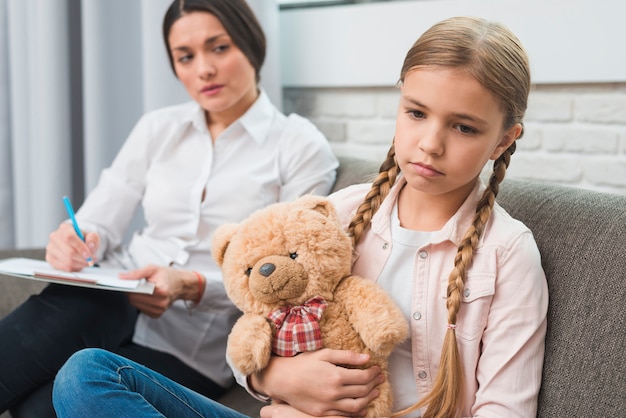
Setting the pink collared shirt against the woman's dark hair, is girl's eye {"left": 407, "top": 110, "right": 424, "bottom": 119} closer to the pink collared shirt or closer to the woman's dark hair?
the pink collared shirt

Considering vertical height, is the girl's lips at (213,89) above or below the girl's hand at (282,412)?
above

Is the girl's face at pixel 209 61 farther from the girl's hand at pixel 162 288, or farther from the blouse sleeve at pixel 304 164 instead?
the girl's hand at pixel 162 288

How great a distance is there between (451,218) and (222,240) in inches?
13.6

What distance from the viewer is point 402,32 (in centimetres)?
175

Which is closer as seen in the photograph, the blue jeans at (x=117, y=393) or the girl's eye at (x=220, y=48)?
the blue jeans at (x=117, y=393)

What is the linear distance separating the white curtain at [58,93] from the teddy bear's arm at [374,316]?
1378 millimetres

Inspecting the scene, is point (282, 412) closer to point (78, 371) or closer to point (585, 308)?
point (78, 371)

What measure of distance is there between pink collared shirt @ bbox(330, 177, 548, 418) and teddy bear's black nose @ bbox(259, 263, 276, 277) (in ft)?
0.75

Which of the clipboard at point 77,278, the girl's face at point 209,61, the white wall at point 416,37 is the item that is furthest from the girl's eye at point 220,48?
the clipboard at point 77,278

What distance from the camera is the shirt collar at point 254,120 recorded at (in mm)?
1607

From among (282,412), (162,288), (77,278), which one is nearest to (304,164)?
(162,288)

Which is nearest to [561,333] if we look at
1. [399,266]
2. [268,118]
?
[399,266]

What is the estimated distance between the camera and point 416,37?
1.72 meters

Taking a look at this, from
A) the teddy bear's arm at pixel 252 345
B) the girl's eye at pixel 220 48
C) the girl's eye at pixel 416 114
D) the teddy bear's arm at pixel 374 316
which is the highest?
the girl's eye at pixel 220 48
